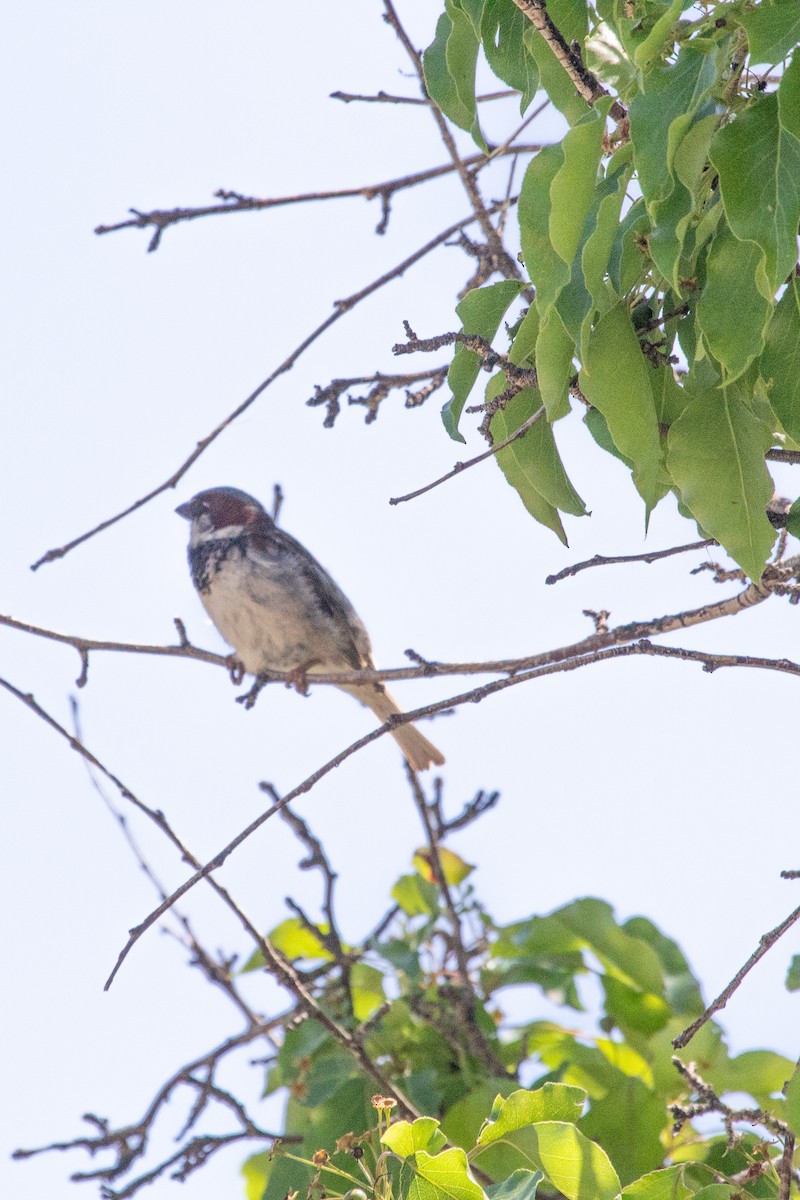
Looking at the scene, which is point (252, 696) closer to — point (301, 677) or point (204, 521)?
point (301, 677)

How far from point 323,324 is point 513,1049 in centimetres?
159

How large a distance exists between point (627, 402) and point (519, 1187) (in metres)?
0.84

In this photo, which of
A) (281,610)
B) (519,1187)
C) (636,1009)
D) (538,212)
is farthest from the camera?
(281,610)

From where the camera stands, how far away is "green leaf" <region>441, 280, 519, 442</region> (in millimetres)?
1554

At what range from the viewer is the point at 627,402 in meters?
1.32

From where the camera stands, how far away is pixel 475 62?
5.25ft

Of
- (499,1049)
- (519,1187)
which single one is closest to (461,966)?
(499,1049)

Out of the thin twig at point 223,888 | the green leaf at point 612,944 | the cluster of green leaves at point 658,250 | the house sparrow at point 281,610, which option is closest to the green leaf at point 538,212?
the cluster of green leaves at point 658,250

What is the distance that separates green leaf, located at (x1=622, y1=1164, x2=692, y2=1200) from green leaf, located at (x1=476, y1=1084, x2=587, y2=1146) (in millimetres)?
102

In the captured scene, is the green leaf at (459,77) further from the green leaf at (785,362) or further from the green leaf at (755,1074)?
the green leaf at (755,1074)

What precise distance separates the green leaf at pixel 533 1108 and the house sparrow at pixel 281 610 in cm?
282

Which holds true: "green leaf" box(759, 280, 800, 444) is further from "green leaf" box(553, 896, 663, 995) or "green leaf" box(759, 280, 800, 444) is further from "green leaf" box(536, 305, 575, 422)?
"green leaf" box(553, 896, 663, 995)

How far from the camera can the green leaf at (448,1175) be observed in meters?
1.40

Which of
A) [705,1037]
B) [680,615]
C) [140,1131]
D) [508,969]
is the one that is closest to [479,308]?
[680,615]
